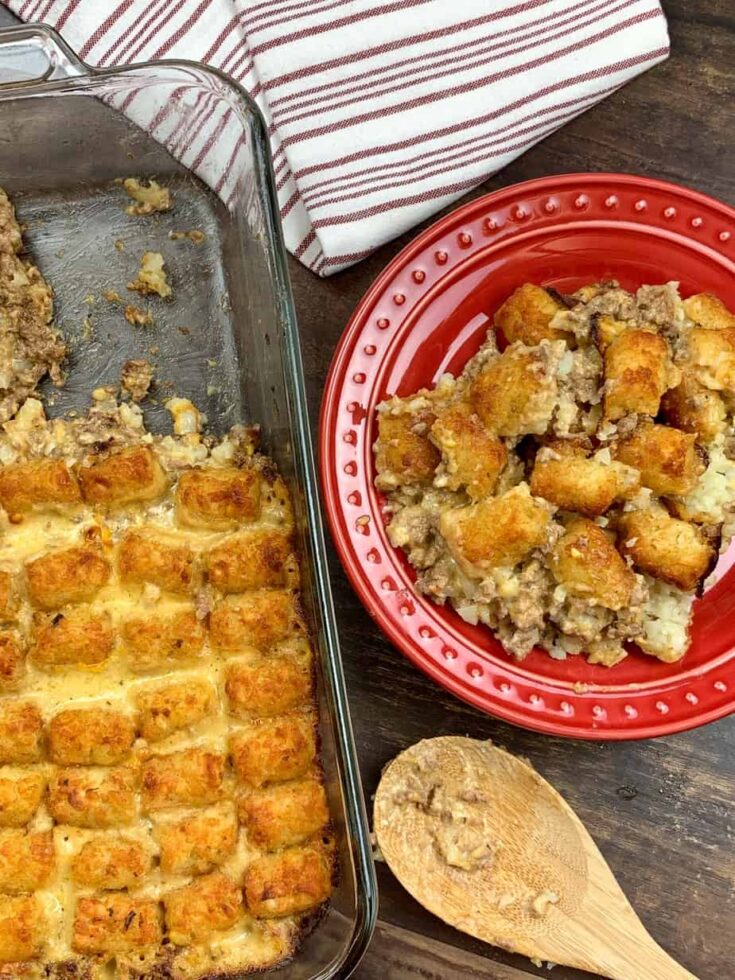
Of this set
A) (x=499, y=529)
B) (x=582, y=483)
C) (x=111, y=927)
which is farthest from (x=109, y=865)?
(x=582, y=483)

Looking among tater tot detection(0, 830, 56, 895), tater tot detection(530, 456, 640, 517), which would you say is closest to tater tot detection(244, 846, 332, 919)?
tater tot detection(0, 830, 56, 895)

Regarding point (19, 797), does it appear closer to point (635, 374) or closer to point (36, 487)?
point (36, 487)

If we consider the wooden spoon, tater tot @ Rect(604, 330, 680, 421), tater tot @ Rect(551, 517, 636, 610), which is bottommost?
the wooden spoon

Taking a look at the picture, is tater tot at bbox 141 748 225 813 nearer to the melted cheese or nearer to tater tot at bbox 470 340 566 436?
the melted cheese

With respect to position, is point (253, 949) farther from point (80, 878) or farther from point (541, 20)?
point (541, 20)

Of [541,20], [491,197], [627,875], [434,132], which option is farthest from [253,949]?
[541,20]
